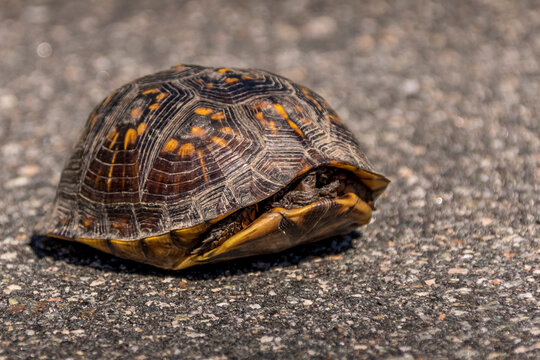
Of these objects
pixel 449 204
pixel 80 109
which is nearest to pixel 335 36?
pixel 80 109

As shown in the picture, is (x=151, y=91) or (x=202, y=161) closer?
(x=202, y=161)

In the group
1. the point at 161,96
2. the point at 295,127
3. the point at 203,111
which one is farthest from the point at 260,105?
the point at 161,96

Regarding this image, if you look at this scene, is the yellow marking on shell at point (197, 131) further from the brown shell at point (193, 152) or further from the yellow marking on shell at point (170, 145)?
the yellow marking on shell at point (170, 145)

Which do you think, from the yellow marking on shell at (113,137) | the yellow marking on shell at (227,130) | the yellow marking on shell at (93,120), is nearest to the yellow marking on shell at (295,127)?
the yellow marking on shell at (227,130)

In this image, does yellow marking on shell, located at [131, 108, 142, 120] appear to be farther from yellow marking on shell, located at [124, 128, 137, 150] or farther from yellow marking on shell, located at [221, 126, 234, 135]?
yellow marking on shell, located at [221, 126, 234, 135]

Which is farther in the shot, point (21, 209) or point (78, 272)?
point (21, 209)

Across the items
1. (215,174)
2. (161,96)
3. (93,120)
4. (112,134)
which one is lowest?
(215,174)

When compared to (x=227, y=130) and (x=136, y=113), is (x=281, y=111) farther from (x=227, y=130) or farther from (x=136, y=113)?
(x=136, y=113)

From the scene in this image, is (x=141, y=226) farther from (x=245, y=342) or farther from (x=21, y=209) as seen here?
(x=21, y=209)

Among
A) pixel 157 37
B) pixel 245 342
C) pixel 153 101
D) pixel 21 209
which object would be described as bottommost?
pixel 245 342
